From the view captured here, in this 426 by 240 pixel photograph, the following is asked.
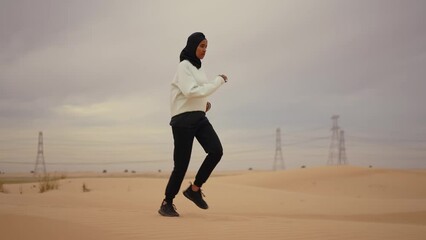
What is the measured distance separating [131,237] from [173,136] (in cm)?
205

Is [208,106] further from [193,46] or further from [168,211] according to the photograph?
[168,211]

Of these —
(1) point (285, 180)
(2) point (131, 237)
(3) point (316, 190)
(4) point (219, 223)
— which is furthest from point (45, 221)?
(1) point (285, 180)

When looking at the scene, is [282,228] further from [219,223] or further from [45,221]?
[45,221]

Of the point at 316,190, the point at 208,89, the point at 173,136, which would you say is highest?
the point at 208,89

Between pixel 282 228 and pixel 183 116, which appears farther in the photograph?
pixel 183 116

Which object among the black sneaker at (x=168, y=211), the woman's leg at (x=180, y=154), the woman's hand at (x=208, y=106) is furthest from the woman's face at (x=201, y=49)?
the black sneaker at (x=168, y=211)

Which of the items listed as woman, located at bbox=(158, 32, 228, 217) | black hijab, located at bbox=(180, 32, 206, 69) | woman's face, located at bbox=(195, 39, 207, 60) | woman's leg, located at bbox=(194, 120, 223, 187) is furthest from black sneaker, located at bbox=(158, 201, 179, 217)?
woman's face, located at bbox=(195, 39, 207, 60)

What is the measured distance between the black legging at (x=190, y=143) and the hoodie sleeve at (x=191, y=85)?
0.33 meters

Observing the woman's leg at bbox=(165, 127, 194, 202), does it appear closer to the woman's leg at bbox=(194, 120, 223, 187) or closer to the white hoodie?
the woman's leg at bbox=(194, 120, 223, 187)

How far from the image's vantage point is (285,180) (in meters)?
21.5

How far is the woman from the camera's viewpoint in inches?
225

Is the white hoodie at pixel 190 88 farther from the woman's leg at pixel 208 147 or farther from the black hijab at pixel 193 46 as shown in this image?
the woman's leg at pixel 208 147

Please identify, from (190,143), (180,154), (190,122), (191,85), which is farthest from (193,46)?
(180,154)

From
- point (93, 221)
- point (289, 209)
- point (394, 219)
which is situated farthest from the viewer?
point (289, 209)
